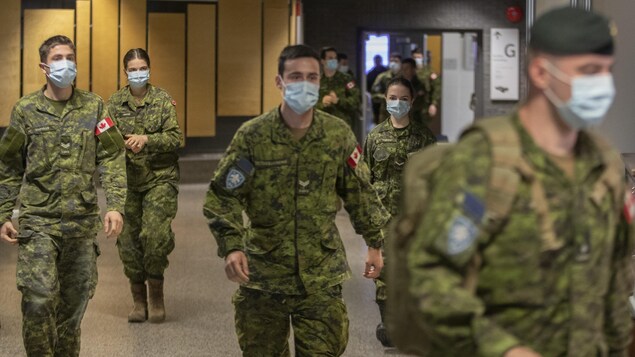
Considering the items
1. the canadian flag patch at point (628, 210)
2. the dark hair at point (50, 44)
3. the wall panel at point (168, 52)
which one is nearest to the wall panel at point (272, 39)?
the wall panel at point (168, 52)

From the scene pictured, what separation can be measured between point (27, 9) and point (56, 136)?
31.4ft

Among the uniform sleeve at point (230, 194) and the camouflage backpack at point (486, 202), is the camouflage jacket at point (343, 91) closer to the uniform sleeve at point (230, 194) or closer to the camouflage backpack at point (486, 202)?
the uniform sleeve at point (230, 194)

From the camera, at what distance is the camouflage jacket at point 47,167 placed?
576 centimetres

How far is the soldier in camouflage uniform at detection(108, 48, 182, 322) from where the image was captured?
25.4 feet

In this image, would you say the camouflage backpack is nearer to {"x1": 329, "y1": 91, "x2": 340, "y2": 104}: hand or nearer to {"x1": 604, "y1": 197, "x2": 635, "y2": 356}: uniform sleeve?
{"x1": 604, "y1": 197, "x2": 635, "y2": 356}: uniform sleeve

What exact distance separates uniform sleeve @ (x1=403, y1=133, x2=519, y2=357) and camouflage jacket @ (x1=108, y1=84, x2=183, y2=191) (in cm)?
518

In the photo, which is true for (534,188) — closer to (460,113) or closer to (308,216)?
(308,216)

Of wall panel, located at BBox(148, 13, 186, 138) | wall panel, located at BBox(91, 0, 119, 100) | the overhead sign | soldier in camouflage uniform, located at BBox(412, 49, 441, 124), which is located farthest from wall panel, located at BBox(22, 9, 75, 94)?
the overhead sign

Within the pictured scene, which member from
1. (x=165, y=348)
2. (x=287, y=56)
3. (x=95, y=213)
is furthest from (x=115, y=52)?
(x=287, y=56)

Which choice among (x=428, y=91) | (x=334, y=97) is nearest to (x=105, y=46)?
(x=334, y=97)

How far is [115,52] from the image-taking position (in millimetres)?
15305

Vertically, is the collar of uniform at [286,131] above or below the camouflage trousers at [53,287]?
above

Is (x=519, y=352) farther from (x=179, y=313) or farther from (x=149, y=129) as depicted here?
(x=179, y=313)

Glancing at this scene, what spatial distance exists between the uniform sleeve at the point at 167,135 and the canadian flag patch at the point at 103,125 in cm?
168
